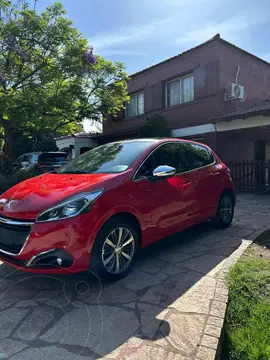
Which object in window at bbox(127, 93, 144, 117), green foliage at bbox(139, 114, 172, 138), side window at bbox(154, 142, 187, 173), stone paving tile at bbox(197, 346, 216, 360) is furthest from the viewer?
window at bbox(127, 93, 144, 117)

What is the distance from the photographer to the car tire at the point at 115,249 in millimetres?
3146

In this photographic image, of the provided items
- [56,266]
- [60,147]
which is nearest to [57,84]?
[60,147]

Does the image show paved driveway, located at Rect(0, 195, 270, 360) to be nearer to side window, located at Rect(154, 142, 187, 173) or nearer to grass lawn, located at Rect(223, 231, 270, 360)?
grass lawn, located at Rect(223, 231, 270, 360)

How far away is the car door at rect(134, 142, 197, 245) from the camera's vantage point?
12.1 ft

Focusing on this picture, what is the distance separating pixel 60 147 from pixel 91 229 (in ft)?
61.1

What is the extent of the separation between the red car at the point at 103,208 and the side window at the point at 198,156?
0.04 meters

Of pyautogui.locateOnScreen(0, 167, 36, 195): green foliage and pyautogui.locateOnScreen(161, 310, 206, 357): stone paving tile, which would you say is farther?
pyautogui.locateOnScreen(0, 167, 36, 195): green foliage

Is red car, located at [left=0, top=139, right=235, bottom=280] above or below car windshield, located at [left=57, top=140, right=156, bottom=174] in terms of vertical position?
below

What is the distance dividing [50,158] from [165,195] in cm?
993

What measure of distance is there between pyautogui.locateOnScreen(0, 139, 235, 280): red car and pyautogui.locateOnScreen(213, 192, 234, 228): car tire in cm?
71

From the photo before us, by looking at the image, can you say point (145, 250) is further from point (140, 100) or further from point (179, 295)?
point (140, 100)

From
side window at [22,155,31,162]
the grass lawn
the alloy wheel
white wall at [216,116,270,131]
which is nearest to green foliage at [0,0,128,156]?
side window at [22,155,31,162]

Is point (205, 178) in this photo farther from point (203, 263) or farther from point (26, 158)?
point (26, 158)

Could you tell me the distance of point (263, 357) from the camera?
2275 millimetres
